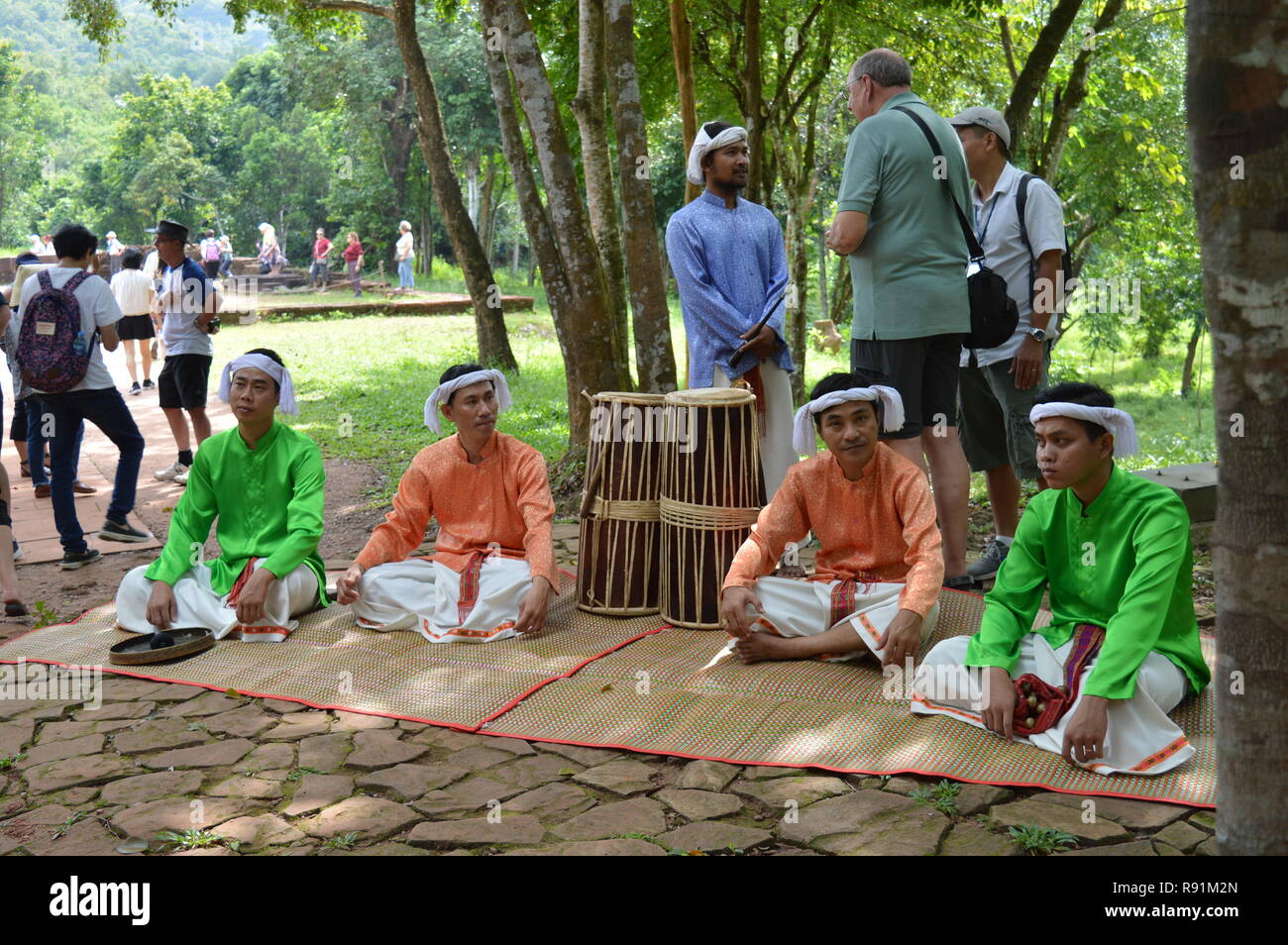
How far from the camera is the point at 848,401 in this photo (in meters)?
4.61

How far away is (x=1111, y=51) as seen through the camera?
1152 centimetres

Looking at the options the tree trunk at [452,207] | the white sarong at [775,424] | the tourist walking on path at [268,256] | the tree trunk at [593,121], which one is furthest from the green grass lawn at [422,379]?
the tourist walking on path at [268,256]

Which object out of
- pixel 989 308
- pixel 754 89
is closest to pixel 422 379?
pixel 754 89

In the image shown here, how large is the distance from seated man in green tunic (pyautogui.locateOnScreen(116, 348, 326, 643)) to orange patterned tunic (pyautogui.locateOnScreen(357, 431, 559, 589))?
0.35m

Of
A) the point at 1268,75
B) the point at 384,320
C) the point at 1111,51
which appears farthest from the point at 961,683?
the point at 384,320

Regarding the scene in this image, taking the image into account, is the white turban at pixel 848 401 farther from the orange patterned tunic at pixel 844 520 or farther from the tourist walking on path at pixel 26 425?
the tourist walking on path at pixel 26 425

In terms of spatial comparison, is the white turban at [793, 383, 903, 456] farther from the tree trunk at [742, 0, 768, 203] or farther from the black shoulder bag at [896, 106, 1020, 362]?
the tree trunk at [742, 0, 768, 203]

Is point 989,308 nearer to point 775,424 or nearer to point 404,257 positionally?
point 775,424

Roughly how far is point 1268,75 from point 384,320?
22.2m

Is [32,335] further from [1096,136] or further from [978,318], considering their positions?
[1096,136]

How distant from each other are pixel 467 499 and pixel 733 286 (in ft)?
5.27

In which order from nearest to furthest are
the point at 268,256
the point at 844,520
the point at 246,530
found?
the point at 844,520 → the point at 246,530 → the point at 268,256

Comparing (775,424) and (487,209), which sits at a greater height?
(487,209)

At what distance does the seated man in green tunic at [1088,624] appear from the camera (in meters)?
3.62
